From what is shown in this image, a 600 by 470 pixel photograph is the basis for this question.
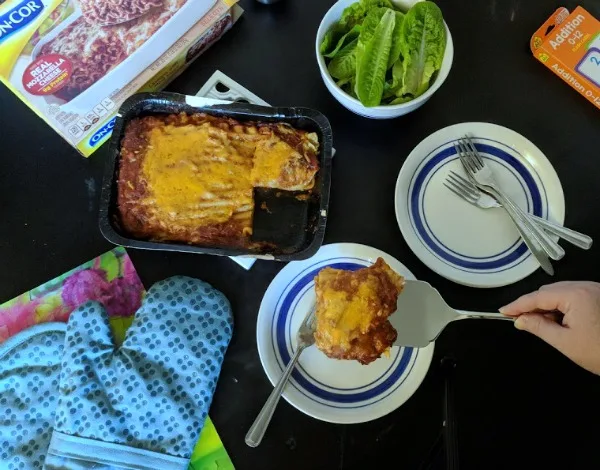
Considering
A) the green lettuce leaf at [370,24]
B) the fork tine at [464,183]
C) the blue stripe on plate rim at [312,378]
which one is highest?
the green lettuce leaf at [370,24]

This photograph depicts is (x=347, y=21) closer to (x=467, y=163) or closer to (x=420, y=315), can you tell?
(x=467, y=163)

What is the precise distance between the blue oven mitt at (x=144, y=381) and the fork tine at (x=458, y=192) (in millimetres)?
506

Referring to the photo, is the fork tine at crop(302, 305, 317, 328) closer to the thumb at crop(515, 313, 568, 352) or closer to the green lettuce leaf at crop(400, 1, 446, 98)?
the thumb at crop(515, 313, 568, 352)

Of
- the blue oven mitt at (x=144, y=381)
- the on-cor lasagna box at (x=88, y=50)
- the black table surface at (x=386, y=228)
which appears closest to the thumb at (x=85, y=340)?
the blue oven mitt at (x=144, y=381)

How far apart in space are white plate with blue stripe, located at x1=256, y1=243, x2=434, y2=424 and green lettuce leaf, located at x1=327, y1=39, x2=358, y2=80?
0.35 metres

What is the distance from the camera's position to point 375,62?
1.07m

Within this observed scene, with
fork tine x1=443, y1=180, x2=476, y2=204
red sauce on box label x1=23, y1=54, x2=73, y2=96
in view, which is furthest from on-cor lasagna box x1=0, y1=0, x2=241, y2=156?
fork tine x1=443, y1=180, x2=476, y2=204

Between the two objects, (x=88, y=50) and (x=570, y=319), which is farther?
(x=88, y=50)

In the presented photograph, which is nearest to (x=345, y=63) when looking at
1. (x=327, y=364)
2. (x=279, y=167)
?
(x=279, y=167)

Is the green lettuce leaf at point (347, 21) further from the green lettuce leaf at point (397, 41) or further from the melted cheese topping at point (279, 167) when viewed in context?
the melted cheese topping at point (279, 167)

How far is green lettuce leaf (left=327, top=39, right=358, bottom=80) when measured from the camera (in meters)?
1.11

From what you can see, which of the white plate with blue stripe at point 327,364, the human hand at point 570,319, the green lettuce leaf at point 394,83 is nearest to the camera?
the human hand at point 570,319

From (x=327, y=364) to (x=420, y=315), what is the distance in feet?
0.64

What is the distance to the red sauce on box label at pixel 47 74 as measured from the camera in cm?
100
